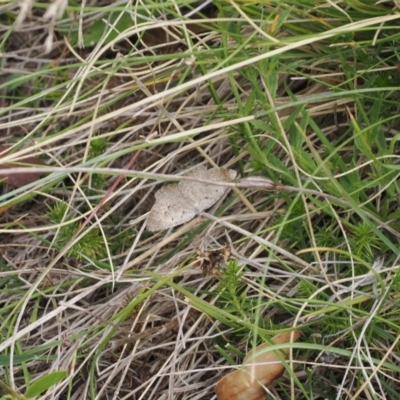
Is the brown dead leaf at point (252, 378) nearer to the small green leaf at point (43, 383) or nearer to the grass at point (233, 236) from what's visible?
the grass at point (233, 236)

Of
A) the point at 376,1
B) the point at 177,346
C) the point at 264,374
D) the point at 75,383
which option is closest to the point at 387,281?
the point at 264,374

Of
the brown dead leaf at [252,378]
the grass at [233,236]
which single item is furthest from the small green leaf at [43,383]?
the brown dead leaf at [252,378]

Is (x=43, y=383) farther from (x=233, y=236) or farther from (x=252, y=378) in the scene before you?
(x=233, y=236)

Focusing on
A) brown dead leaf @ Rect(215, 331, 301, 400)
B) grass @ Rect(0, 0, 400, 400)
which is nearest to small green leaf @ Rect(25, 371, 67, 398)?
grass @ Rect(0, 0, 400, 400)

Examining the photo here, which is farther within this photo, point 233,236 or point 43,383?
Result: point 233,236

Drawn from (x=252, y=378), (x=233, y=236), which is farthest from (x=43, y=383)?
(x=233, y=236)

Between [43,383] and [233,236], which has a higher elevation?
[43,383]
